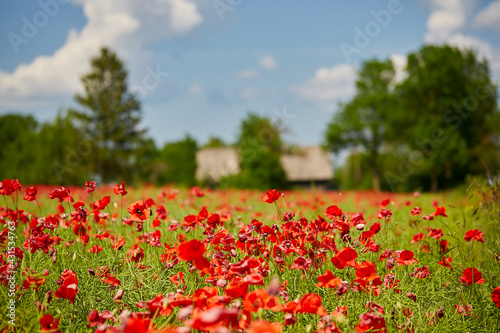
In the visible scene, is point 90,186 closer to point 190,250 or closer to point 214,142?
point 190,250

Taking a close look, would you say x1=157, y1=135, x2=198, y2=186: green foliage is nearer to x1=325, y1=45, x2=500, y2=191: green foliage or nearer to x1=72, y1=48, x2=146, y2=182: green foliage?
x1=72, y1=48, x2=146, y2=182: green foliage

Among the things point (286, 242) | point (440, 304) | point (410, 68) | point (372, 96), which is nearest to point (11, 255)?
point (286, 242)

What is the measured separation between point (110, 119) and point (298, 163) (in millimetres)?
16850

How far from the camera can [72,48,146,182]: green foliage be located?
1115 inches

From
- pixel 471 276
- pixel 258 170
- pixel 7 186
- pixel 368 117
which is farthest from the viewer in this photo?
pixel 368 117

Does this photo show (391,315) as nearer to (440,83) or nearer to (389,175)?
(440,83)

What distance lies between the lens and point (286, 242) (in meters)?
2.44

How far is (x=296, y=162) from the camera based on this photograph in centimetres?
3594

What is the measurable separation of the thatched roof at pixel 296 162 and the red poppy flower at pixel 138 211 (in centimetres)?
3143

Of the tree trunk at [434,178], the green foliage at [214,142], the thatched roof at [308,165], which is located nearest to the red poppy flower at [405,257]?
the tree trunk at [434,178]

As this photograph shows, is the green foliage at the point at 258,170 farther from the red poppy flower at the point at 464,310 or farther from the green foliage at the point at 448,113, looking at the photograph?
the red poppy flower at the point at 464,310

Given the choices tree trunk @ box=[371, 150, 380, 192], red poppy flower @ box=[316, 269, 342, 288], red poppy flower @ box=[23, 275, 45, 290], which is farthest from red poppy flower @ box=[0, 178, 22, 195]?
tree trunk @ box=[371, 150, 380, 192]

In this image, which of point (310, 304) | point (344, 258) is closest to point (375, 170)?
point (344, 258)

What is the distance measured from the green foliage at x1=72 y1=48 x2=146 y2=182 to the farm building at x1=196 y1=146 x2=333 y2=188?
6318 millimetres
